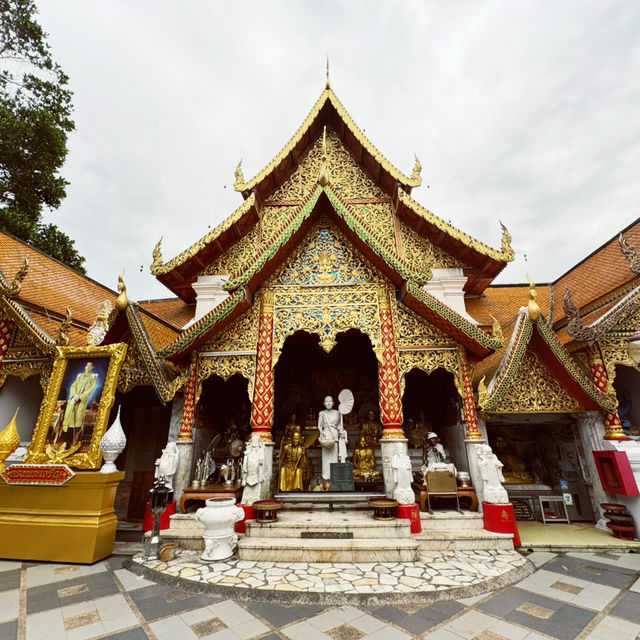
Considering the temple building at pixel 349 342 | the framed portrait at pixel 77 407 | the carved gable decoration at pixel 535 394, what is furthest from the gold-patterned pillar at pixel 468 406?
the framed portrait at pixel 77 407

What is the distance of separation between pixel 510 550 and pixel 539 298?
6.89m

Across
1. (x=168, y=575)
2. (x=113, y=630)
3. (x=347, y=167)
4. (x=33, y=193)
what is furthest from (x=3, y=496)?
(x=33, y=193)

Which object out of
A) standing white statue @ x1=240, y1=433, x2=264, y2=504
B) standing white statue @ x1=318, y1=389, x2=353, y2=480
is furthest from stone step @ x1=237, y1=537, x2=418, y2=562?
standing white statue @ x1=318, y1=389, x2=353, y2=480

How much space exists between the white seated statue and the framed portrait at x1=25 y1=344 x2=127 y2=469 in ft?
12.9

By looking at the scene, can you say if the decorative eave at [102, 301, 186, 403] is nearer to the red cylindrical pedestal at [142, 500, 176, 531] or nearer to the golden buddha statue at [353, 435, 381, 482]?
the red cylindrical pedestal at [142, 500, 176, 531]

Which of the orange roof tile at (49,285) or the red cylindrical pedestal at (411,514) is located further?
the orange roof tile at (49,285)

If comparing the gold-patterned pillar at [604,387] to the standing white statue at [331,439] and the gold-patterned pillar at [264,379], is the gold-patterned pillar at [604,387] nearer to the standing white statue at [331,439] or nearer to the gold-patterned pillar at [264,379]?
the standing white statue at [331,439]

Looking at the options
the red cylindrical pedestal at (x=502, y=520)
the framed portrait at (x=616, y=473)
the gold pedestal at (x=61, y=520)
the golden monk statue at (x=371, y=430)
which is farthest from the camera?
the golden monk statue at (x=371, y=430)

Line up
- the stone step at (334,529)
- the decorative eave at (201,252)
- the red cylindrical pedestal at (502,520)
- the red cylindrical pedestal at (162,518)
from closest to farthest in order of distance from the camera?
1. the stone step at (334,529)
2. the red cylindrical pedestal at (502,520)
3. the red cylindrical pedestal at (162,518)
4. the decorative eave at (201,252)

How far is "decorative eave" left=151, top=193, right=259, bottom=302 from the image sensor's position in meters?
7.40

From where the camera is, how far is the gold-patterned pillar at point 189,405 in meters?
5.78

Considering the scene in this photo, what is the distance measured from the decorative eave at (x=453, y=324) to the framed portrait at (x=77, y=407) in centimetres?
516

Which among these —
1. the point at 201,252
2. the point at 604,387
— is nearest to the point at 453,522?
the point at 604,387

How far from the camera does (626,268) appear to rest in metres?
7.09
